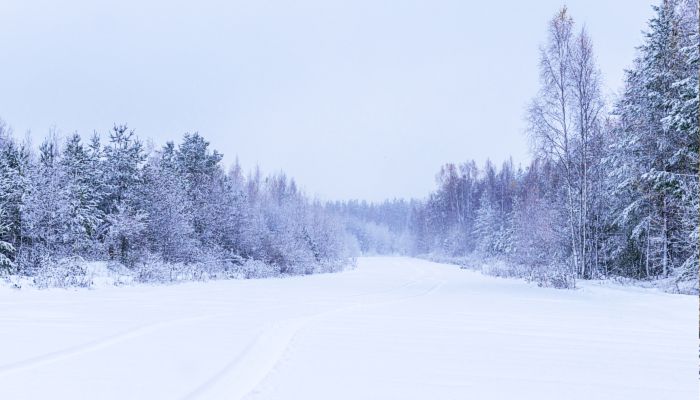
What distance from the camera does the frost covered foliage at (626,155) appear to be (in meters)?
16.2

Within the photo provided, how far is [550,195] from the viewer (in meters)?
36.9

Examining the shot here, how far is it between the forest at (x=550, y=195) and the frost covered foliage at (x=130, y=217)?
0.09 metres

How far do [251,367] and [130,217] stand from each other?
25210 millimetres

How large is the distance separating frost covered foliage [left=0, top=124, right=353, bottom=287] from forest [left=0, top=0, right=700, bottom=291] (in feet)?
0.31

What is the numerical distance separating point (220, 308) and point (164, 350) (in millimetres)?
5404

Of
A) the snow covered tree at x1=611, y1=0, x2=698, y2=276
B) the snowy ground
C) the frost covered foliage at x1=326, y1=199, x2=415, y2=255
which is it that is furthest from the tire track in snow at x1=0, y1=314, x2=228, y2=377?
the frost covered foliage at x1=326, y1=199, x2=415, y2=255

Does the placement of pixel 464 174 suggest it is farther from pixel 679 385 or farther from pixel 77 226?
pixel 679 385

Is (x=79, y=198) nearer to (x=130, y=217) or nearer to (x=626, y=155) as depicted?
(x=130, y=217)

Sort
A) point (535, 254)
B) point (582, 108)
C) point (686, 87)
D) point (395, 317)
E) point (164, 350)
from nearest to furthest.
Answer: point (164, 350)
point (395, 317)
point (686, 87)
point (582, 108)
point (535, 254)

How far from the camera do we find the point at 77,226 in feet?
83.1

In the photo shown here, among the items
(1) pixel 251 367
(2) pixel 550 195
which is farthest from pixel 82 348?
(2) pixel 550 195

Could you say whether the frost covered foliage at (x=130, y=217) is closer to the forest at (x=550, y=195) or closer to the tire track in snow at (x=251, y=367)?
the forest at (x=550, y=195)

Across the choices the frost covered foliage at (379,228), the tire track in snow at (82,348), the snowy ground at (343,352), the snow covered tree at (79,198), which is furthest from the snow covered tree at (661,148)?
the frost covered foliage at (379,228)

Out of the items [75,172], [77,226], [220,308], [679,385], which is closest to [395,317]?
[220,308]
